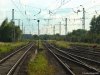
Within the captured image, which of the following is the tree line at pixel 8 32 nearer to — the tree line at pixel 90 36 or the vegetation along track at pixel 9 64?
the tree line at pixel 90 36

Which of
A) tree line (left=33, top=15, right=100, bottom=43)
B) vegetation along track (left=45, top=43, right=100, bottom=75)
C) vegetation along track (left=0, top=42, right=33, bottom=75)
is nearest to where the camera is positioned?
vegetation along track (left=45, top=43, right=100, bottom=75)

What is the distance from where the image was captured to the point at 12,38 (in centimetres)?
11731

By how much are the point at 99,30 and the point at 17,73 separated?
132403 millimetres

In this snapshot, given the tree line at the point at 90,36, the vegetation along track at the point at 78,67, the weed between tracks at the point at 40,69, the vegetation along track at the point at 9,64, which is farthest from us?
the tree line at the point at 90,36

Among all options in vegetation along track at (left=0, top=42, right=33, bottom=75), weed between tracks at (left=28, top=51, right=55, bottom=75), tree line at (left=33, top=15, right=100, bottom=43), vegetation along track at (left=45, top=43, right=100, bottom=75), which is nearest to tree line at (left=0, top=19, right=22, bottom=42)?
tree line at (left=33, top=15, right=100, bottom=43)

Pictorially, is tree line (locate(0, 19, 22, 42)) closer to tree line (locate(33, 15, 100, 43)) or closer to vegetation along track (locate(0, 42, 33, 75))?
tree line (locate(33, 15, 100, 43))

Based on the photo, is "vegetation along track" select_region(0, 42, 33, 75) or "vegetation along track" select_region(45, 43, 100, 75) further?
"vegetation along track" select_region(0, 42, 33, 75)

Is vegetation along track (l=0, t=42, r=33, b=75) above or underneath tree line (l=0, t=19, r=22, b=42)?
underneath

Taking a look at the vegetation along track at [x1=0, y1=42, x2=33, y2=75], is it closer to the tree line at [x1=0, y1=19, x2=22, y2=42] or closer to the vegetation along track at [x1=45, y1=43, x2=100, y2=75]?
the vegetation along track at [x1=45, y1=43, x2=100, y2=75]

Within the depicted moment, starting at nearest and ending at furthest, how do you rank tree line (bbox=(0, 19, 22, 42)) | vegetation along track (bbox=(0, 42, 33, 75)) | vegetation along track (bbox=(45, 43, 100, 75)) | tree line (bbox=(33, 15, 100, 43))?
1. vegetation along track (bbox=(45, 43, 100, 75))
2. vegetation along track (bbox=(0, 42, 33, 75))
3. tree line (bbox=(33, 15, 100, 43))
4. tree line (bbox=(0, 19, 22, 42))

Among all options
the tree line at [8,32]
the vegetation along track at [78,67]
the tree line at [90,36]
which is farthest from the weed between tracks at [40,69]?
the tree line at [8,32]

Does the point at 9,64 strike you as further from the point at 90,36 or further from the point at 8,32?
the point at 8,32

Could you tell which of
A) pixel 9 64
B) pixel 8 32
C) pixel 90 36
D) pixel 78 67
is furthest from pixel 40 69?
pixel 8 32

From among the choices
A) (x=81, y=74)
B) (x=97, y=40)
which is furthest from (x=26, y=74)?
(x=97, y=40)
